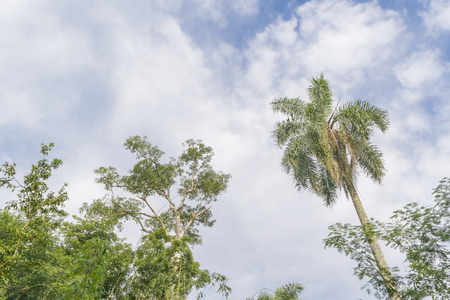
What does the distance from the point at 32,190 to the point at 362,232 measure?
9590 mm

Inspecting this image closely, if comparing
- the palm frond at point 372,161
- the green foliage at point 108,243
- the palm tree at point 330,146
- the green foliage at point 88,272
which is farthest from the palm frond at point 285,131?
the green foliage at point 88,272

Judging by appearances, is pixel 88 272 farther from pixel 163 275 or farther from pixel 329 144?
pixel 329 144

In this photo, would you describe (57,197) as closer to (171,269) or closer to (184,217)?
(171,269)

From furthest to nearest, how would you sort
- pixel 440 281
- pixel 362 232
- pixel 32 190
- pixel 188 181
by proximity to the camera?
pixel 188 181 < pixel 362 232 < pixel 440 281 < pixel 32 190

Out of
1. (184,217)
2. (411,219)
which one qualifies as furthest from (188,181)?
(411,219)

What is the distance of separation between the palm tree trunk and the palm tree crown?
704mm

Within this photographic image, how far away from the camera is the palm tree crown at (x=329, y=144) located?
1225 cm

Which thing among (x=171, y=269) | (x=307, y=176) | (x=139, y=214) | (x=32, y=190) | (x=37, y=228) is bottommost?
(x=171, y=269)

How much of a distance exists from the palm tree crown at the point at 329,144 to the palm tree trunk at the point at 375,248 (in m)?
0.70

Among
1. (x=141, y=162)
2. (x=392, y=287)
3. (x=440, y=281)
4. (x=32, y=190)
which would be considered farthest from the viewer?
(x=141, y=162)

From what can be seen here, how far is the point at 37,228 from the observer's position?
660cm

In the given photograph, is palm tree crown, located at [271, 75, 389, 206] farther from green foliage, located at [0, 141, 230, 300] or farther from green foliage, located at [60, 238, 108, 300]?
green foliage, located at [60, 238, 108, 300]

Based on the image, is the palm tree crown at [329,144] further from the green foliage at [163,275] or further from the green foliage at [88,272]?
the green foliage at [88,272]

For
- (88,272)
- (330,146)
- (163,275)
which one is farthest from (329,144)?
(88,272)
